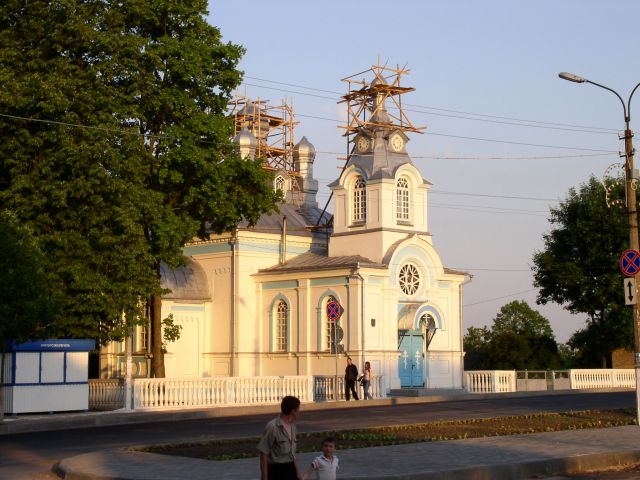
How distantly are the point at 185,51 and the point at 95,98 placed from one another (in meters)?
4.42

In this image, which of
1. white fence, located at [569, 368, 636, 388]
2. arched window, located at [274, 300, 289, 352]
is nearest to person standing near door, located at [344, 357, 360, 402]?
arched window, located at [274, 300, 289, 352]

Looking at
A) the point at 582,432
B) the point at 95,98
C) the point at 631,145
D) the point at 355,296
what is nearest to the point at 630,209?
the point at 631,145

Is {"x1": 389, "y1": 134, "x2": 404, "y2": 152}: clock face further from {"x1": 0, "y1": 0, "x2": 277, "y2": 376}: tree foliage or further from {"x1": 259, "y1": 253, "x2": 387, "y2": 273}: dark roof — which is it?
{"x1": 0, "y1": 0, "x2": 277, "y2": 376}: tree foliage

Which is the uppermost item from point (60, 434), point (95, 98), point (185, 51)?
point (185, 51)

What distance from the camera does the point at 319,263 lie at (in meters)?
45.1

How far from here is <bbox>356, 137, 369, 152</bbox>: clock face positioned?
46656mm

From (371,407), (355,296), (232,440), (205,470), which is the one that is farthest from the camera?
(355,296)

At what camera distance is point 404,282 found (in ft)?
147

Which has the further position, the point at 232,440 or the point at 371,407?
the point at 371,407

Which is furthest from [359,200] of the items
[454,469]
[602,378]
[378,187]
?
[454,469]

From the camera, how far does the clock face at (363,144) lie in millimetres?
46656

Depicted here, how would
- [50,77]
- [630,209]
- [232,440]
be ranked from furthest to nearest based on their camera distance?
[50,77], [630,209], [232,440]

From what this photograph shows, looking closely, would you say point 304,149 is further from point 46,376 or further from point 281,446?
point 281,446

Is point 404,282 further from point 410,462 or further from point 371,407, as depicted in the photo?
point 410,462
